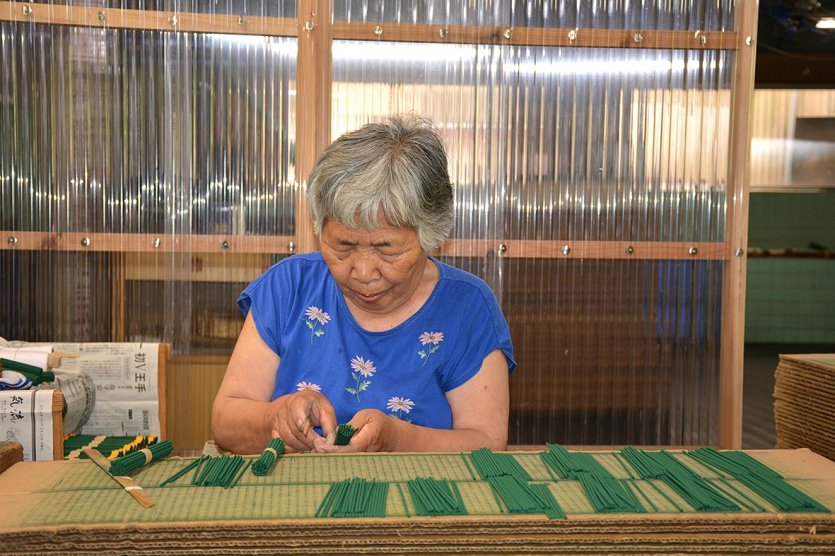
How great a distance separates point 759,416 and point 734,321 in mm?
2649

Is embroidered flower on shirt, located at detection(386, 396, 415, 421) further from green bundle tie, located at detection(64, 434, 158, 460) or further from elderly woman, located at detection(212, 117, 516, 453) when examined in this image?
green bundle tie, located at detection(64, 434, 158, 460)

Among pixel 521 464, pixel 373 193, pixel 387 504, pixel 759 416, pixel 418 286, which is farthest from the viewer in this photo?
pixel 759 416

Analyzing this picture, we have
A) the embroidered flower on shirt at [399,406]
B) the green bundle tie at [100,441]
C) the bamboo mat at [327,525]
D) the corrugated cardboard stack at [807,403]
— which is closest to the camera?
the bamboo mat at [327,525]

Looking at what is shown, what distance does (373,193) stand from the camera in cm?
144

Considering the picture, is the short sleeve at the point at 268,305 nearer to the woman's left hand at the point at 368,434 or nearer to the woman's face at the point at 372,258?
the woman's face at the point at 372,258

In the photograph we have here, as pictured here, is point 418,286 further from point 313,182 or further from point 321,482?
point 321,482

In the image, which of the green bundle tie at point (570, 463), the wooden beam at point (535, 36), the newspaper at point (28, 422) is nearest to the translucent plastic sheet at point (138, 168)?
the wooden beam at point (535, 36)

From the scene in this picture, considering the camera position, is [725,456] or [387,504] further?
[725,456]

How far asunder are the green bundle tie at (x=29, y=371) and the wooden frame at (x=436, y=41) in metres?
0.65

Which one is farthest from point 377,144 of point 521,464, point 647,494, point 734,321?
point 734,321

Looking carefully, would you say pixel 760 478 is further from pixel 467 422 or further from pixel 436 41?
pixel 436 41

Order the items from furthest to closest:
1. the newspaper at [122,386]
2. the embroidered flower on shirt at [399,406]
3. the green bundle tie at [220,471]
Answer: the newspaper at [122,386] → the embroidered flower on shirt at [399,406] → the green bundle tie at [220,471]

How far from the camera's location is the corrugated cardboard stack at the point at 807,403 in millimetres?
1294

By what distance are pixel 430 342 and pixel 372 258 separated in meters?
0.25
